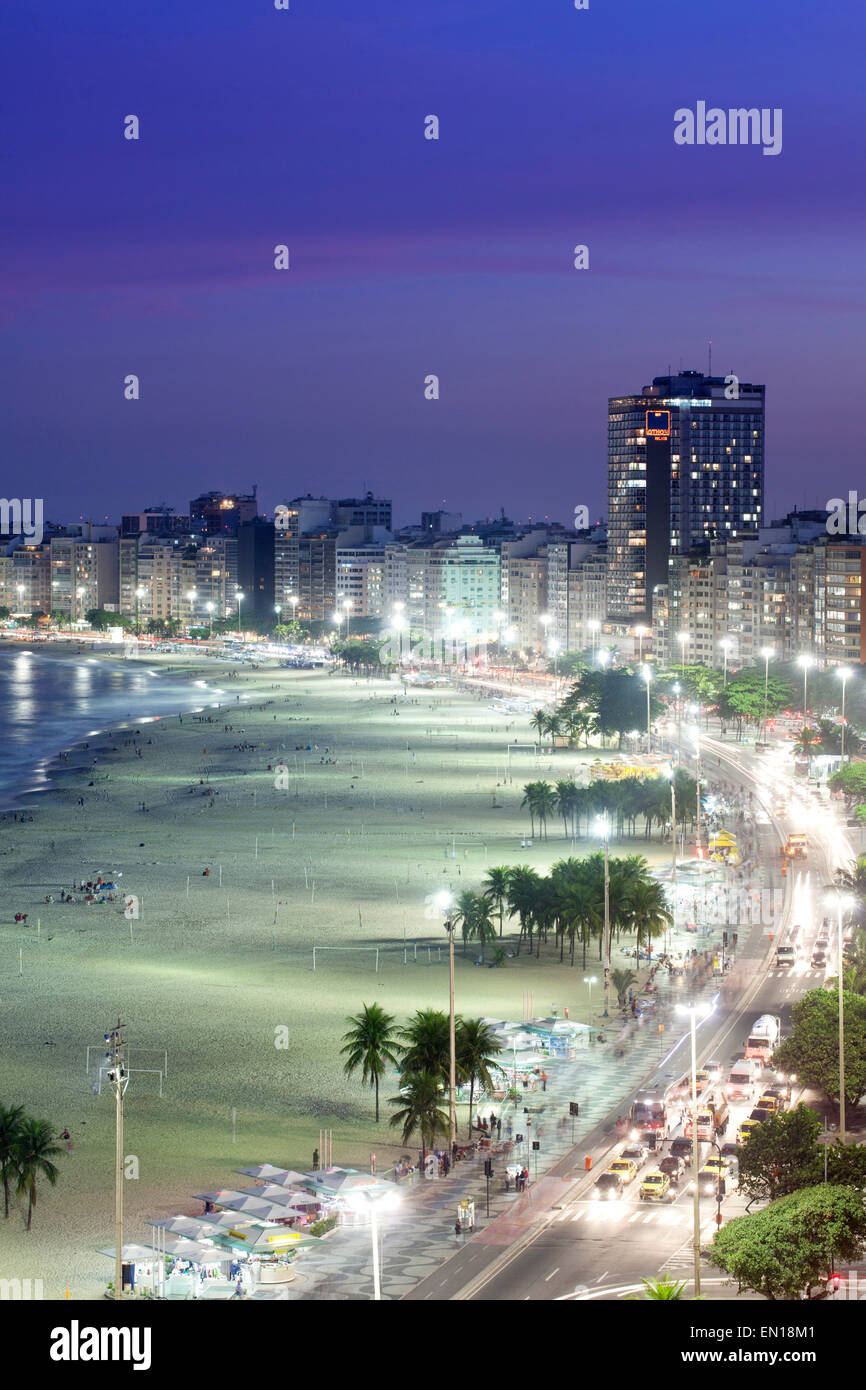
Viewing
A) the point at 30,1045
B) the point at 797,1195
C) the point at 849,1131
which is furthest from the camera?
the point at 30,1045

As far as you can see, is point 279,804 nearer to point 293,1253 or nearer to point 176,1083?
point 176,1083

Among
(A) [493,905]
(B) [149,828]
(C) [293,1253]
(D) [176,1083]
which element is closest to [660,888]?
(A) [493,905]

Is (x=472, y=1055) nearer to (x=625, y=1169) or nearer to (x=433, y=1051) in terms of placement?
(x=433, y=1051)

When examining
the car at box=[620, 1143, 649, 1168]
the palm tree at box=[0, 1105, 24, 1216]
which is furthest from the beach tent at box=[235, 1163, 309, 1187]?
the car at box=[620, 1143, 649, 1168]

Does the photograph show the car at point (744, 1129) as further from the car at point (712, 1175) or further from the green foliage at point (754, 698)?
the green foliage at point (754, 698)

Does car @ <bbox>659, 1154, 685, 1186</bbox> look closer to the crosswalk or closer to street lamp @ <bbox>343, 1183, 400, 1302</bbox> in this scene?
the crosswalk
